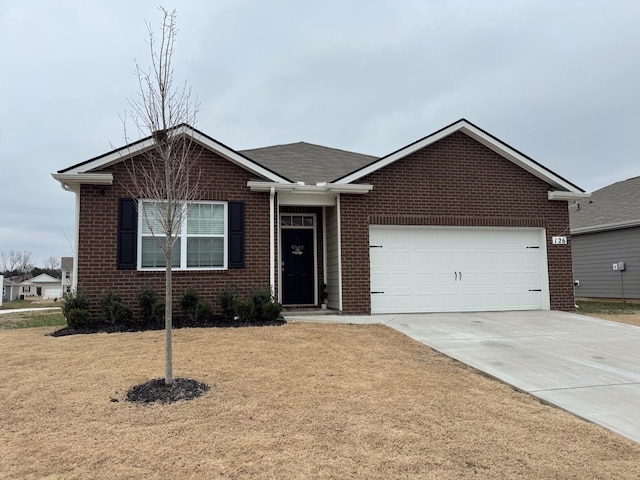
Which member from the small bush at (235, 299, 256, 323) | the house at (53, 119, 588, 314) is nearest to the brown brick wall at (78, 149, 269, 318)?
the house at (53, 119, 588, 314)

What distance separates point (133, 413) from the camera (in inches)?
157

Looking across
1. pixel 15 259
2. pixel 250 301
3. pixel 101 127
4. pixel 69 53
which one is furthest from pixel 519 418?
pixel 15 259

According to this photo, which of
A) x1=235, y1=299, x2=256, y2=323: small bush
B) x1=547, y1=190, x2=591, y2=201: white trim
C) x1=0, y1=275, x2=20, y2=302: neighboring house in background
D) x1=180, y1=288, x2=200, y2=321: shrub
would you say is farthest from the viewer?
x1=0, y1=275, x2=20, y2=302: neighboring house in background

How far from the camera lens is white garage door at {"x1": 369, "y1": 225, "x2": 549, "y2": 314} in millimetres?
10531

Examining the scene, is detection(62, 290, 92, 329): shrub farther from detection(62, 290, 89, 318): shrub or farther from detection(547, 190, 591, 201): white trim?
detection(547, 190, 591, 201): white trim

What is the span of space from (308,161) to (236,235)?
4.26 meters

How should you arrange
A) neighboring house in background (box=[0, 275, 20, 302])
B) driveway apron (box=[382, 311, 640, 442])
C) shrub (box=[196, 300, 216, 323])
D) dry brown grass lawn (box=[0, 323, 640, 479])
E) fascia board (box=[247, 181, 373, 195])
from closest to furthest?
dry brown grass lawn (box=[0, 323, 640, 479])
driveway apron (box=[382, 311, 640, 442])
shrub (box=[196, 300, 216, 323])
fascia board (box=[247, 181, 373, 195])
neighboring house in background (box=[0, 275, 20, 302])

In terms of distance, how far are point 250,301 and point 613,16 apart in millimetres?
13839

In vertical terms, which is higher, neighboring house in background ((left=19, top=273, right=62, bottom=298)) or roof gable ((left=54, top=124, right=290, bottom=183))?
roof gable ((left=54, top=124, right=290, bottom=183))

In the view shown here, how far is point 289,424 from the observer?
3.74 meters

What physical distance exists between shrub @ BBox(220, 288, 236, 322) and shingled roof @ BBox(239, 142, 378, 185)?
3105mm

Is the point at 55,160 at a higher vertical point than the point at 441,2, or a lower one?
lower

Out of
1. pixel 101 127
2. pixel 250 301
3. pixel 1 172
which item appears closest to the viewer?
pixel 250 301

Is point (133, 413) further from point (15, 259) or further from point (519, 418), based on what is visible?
point (15, 259)
